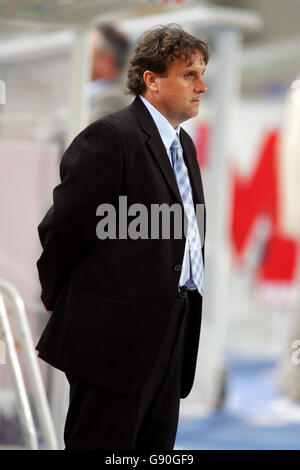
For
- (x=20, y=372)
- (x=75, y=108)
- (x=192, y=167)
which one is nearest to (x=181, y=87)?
(x=192, y=167)

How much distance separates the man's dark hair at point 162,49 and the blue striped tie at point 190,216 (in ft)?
0.68

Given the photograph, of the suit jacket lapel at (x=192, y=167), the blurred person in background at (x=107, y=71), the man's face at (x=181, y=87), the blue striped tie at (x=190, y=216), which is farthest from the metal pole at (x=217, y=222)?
the man's face at (x=181, y=87)

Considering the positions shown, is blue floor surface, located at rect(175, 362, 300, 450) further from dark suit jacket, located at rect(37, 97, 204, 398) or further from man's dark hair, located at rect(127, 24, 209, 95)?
man's dark hair, located at rect(127, 24, 209, 95)

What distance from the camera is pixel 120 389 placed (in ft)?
8.50

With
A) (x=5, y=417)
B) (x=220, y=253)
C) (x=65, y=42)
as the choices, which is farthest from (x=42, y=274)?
(x=220, y=253)

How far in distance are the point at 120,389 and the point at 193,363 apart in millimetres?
280

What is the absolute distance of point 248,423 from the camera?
20.6 ft

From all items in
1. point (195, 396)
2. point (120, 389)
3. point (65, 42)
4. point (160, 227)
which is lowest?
point (195, 396)

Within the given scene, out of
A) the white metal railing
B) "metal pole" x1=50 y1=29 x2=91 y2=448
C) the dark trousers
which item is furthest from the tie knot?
"metal pole" x1=50 y1=29 x2=91 y2=448

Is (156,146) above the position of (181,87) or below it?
below

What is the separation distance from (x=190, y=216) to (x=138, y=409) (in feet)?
1.76

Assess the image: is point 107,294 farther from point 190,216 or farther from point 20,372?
point 20,372

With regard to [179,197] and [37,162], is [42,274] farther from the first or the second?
[37,162]

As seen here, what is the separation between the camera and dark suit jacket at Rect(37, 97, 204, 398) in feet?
8.48
